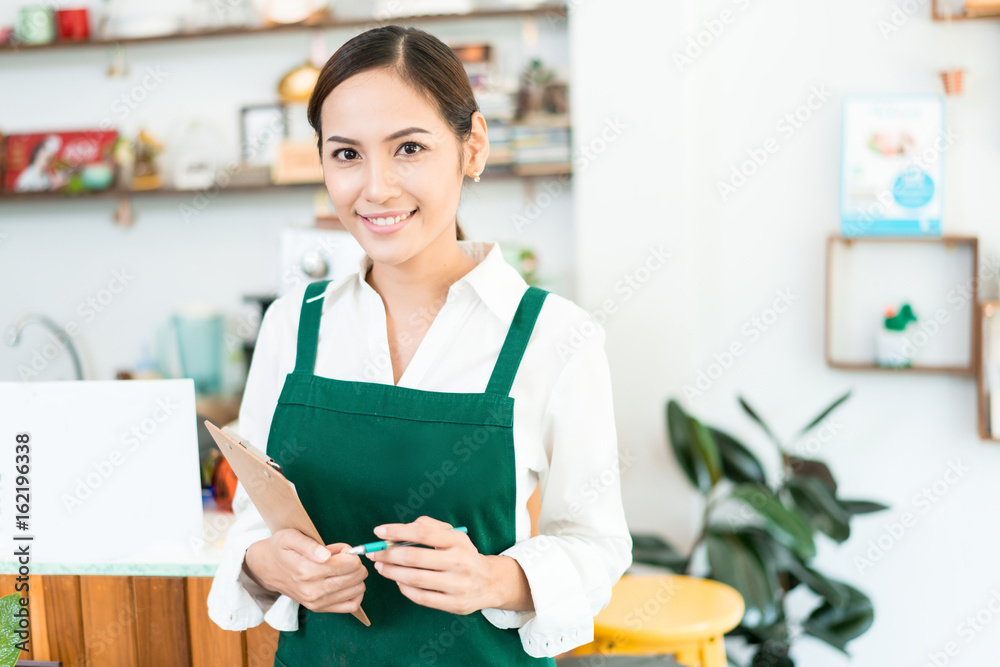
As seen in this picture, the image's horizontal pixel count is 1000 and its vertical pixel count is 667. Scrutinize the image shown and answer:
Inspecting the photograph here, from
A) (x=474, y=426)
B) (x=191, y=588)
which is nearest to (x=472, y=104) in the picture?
(x=474, y=426)

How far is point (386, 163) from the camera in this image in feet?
3.49

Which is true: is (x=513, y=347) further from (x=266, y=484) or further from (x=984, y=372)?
(x=984, y=372)

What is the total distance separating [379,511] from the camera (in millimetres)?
1118

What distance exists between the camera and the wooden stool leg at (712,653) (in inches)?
76.6

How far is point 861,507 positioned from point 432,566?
1.97 m

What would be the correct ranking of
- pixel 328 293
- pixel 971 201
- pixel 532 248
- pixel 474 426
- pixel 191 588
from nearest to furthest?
pixel 474 426 → pixel 328 293 → pixel 191 588 → pixel 971 201 → pixel 532 248

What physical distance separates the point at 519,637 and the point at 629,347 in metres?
1.75

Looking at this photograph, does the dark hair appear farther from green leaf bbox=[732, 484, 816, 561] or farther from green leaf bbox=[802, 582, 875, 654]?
green leaf bbox=[802, 582, 875, 654]

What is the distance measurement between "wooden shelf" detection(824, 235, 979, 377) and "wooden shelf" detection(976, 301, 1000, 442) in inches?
1.6

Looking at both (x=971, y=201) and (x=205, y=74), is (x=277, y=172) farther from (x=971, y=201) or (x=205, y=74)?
(x=971, y=201)

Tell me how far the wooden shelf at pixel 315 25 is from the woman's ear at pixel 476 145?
207cm

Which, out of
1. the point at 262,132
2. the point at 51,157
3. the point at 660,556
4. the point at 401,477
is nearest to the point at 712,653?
the point at 660,556

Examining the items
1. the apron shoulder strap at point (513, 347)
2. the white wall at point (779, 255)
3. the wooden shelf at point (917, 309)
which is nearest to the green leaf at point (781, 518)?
the white wall at point (779, 255)

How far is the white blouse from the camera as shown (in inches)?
42.1
